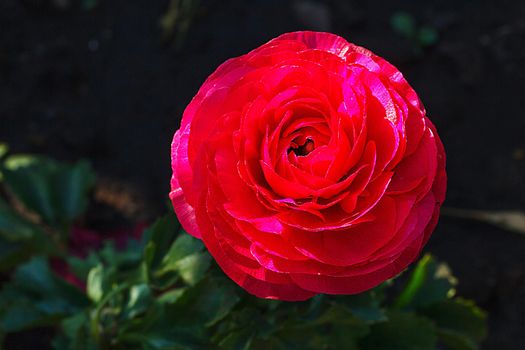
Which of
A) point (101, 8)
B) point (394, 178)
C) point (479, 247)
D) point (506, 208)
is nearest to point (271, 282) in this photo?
point (394, 178)

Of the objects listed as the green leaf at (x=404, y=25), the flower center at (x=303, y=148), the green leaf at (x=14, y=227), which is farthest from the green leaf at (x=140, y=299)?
the green leaf at (x=404, y=25)

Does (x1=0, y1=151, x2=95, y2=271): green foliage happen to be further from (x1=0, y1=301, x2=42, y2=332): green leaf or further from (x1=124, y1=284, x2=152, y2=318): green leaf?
(x1=124, y1=284, x2=152, y2=318): green leaf

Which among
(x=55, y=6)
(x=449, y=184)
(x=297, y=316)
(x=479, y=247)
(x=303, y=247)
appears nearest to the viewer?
(x=303, y=247)

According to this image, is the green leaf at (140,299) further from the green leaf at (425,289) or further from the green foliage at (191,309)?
the green leaf at (425,289)

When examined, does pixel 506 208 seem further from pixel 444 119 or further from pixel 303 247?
pixel 303 247

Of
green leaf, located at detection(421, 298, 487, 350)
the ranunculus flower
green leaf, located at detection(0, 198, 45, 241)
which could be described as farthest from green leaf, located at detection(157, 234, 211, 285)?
green leaf, located at detection(0, 198, 45, 241)

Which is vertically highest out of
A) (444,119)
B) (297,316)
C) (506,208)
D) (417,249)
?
(417,249)
